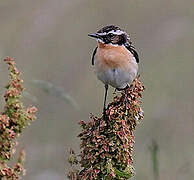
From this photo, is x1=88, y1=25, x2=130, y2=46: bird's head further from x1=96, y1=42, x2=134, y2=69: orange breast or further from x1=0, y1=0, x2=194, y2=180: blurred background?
x1=0, y1=0, x2=194, y2=180: blurred background

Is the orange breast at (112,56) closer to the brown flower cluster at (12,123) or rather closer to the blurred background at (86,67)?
the brown flower cluster at (12,123)

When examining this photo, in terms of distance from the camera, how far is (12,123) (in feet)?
20.8

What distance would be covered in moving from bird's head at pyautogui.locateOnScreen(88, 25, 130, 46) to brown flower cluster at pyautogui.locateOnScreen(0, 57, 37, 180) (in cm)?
198

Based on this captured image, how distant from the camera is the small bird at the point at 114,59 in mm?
8469

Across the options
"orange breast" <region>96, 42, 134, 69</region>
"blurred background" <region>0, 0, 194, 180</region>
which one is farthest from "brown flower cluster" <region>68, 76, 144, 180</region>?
"blurred background" <region>0, 0, 194, 180</region>

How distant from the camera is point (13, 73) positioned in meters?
6.46

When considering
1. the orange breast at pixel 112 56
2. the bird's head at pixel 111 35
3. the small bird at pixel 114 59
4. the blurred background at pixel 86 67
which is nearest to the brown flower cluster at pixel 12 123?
the bird's head at pixel 111 35

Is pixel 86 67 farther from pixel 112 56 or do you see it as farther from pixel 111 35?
pixel 111 35

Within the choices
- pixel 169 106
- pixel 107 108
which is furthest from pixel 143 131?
pixel 107 108

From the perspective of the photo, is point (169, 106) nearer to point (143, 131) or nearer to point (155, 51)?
point (143, 131)

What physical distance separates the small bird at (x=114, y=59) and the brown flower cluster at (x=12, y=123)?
2113 mm

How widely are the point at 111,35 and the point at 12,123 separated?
7.78 feet

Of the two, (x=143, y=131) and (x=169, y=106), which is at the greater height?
(x=169, y=106)

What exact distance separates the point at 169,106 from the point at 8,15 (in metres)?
7.35
